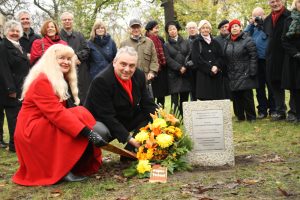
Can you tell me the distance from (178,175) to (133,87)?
4.19 feet

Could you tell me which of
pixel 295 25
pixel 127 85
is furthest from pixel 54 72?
pixel 295 25

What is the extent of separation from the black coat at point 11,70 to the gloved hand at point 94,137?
9.11 ft

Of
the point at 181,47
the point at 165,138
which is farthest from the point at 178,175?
the point at 181,47

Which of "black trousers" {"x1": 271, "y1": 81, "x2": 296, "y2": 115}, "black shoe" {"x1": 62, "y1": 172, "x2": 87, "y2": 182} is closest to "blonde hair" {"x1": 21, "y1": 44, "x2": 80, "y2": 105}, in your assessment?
"black shoe" {"x1": 62, "y1": 172, "x2": 87, "y2": 182}

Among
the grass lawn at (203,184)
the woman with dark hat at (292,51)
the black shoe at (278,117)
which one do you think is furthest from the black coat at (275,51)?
the grass lawn at (203,184)

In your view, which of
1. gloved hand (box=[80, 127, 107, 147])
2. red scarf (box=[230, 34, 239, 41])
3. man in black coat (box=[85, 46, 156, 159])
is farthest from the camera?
red scarf (box=[230, 34, 239, 41])

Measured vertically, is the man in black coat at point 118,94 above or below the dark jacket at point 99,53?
below

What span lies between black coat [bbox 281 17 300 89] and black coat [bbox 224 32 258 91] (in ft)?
2.18

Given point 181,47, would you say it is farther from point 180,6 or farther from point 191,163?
point 180,6

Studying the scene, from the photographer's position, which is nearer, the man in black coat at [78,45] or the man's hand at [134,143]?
the man's hand at [134,143]

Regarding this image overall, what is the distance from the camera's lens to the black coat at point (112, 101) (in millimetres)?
5508

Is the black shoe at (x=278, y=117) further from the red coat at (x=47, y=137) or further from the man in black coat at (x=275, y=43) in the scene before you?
the red coat at (x=47, y=137)

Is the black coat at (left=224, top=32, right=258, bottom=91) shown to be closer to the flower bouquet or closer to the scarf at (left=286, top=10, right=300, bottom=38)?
the scarf at (left=286, top=10, right=300, bottom=38)

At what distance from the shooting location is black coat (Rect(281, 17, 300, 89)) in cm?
809
